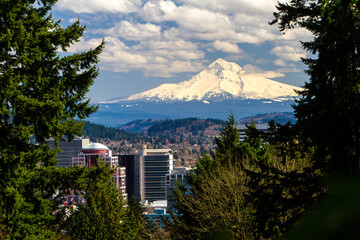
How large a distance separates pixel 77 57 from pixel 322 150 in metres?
5.67

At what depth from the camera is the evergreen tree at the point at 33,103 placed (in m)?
9.03

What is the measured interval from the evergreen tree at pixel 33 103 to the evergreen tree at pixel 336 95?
4747 millimetres

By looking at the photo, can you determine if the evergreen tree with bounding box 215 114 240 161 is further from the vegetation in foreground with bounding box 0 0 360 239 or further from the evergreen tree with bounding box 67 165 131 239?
the vegetation in foreground with bounding box 0 0 360 239

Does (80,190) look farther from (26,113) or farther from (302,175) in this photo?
(302,175)

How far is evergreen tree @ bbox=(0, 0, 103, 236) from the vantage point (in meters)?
9.03

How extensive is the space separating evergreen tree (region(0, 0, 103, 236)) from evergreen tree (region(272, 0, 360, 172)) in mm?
4747

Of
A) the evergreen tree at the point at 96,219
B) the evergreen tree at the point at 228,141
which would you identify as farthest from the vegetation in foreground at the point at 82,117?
the evergreen tree at the point at 228,141

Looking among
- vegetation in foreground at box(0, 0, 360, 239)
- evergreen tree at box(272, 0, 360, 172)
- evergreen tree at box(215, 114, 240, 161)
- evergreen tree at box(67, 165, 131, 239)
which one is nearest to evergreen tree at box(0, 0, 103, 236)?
vegetation in foreground at box(0, 0, 360, 239)

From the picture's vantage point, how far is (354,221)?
21.3 inches

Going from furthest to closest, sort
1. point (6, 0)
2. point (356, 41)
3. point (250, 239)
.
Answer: point (250, 239) → point (6, 0) → point (356, 41)

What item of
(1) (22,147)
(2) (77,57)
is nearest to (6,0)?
(2) (77,57)

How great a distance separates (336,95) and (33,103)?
17.8ft

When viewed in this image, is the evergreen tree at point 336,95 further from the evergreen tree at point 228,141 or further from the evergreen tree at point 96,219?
the evergreen tree at point 228,141

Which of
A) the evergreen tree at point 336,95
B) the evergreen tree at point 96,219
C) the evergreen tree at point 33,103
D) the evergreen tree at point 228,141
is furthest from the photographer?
the evergreen tree at point 228,141
